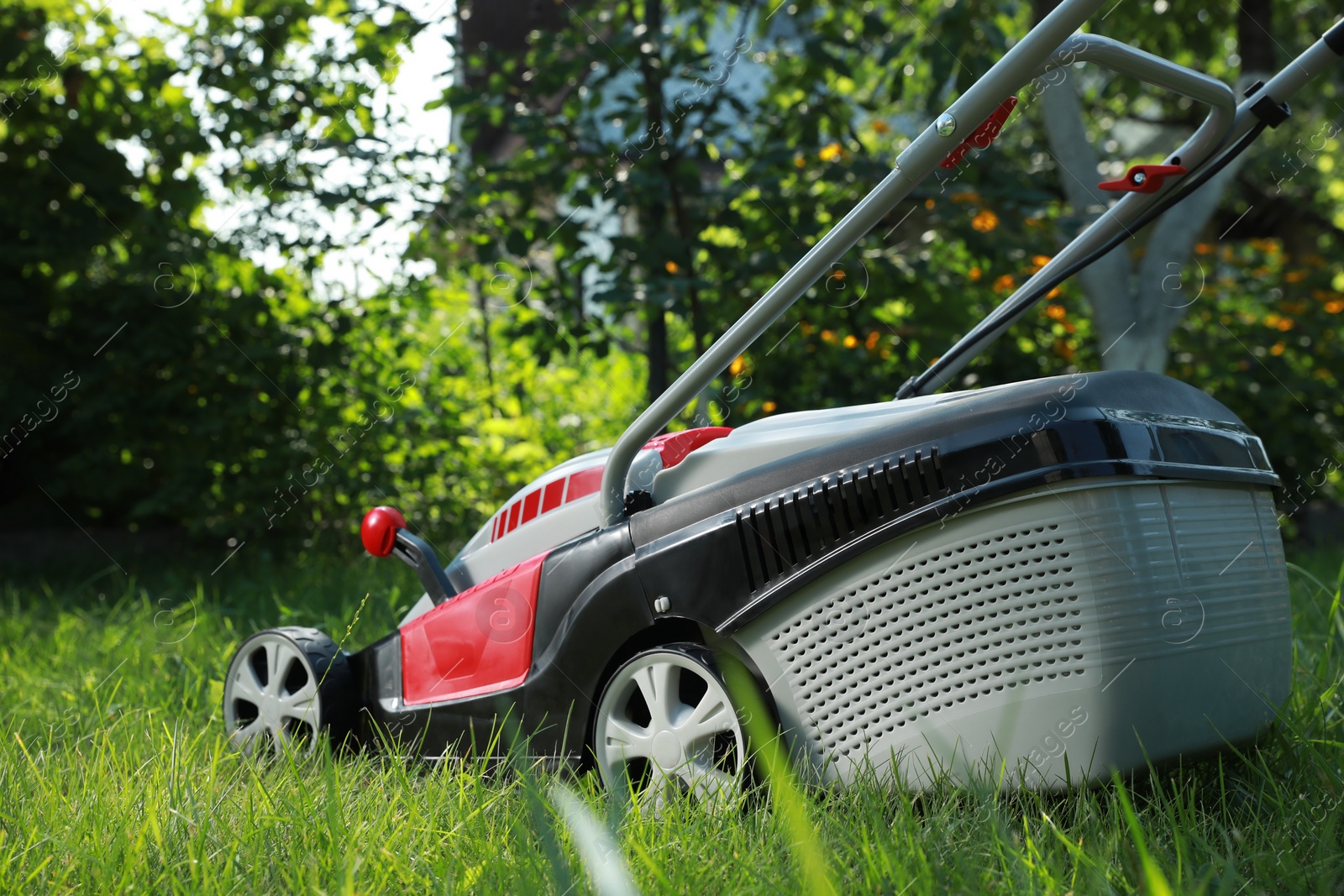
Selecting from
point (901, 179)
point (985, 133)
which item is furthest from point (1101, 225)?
point (901, 179)

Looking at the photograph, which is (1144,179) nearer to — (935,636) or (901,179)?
(901,179)

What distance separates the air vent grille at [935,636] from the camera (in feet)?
4.64

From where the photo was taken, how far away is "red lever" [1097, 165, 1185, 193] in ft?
5.77

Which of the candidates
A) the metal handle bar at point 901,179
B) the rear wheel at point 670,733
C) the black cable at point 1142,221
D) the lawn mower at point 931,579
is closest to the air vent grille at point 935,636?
the lawn mower at point 931,579

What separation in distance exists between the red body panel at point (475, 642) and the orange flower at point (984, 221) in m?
2.54

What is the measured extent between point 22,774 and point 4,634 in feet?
6.15

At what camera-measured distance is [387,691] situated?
2135 mm

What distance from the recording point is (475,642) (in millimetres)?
1978

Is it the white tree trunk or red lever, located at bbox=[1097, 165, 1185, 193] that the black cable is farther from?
the white tree trunk

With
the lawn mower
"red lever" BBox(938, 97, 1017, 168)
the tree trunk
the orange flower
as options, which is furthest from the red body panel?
the tree trunk

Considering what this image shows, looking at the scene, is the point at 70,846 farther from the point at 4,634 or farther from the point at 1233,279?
the point at 1233,279

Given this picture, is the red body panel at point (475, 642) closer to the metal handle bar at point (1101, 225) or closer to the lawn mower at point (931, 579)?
the lawn mower at point (931, 579)

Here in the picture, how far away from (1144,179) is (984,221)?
6.95ft

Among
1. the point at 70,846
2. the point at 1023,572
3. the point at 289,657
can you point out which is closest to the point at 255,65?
the point at 289,657
